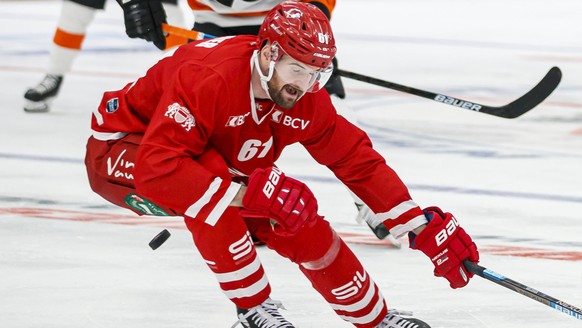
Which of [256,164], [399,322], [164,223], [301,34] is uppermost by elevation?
[301,34]

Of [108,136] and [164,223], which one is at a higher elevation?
[108,136]

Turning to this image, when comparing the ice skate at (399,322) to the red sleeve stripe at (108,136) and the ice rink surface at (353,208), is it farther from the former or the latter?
the red sleeve stripe at (108,136)

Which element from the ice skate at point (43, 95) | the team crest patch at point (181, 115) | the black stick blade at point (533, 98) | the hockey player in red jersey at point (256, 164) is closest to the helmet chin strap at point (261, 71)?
the hockey player in red jersey at point (256, 164)

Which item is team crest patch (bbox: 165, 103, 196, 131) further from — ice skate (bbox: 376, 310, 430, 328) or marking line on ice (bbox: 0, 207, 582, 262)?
marking line on ice (bbox: 0, 207, 582, 262)

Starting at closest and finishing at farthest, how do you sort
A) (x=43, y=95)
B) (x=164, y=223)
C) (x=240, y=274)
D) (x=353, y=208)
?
(x=240, y=274) < (x=164, y=223) < (x=353, y=208) < (x=43, y=95)

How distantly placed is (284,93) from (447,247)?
46cm

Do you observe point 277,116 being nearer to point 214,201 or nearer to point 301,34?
point 301,34

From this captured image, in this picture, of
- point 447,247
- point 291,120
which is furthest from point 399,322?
point 291,120

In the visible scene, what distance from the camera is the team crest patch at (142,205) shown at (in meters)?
2.47

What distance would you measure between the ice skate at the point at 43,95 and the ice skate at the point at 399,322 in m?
2.96

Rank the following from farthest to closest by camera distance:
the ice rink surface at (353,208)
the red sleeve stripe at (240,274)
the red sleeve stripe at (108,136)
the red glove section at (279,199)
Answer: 1. the ice rink surface at (353,208)
2. the red sleeve stripe at (108,136)
3. the red sleeve stripe at (240,274)
4. the red glove section at (279,199)

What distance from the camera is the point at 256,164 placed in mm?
2559

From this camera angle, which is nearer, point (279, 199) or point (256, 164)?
point (279, 199)

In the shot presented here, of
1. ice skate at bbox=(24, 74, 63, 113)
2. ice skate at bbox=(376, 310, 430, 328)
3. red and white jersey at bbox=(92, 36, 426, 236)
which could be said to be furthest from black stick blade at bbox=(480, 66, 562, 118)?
ice skate at bbox=(24, 74, 63, 113)
